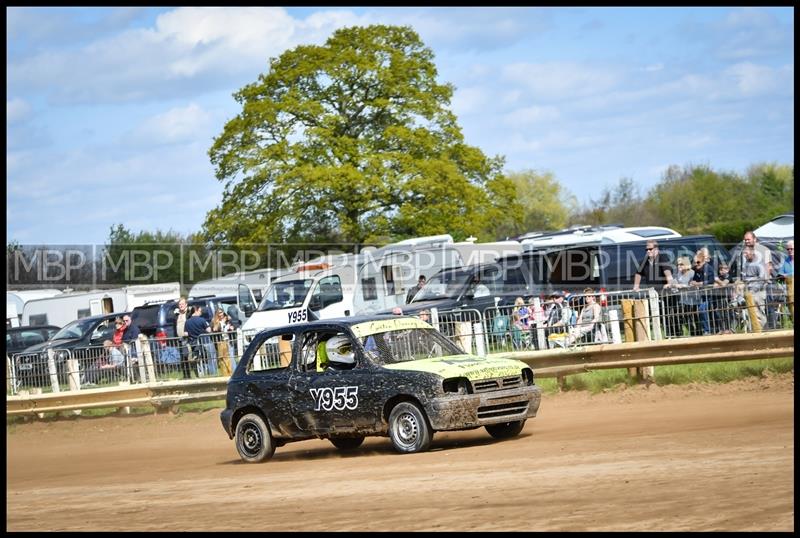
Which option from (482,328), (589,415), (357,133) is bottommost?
(589,415)

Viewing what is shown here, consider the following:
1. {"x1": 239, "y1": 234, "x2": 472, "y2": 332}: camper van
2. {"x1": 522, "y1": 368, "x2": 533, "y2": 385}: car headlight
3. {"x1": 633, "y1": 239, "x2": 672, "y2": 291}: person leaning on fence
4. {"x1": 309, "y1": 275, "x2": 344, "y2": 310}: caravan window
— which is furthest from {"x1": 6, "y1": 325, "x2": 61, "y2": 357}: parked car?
{"x1": 522, "y1": 368, "x2": 533, "y2": 385}: car headlight

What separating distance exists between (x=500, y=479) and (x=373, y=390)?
3316 mm

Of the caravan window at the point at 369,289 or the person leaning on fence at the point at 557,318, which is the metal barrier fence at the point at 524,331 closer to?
the person leaning on fence at the point at 557,318

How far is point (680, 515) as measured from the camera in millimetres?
8445

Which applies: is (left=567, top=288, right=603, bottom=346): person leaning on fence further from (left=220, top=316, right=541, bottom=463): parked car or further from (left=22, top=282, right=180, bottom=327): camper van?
(left=22, top=282, right=180, bottom=327): camper van

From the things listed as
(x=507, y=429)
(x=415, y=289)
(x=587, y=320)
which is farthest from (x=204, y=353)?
(x=507, y=429)

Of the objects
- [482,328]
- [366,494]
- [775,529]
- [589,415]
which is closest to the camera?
[775,529]

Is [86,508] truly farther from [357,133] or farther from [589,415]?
[357,133]

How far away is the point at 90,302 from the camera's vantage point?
4344 cm

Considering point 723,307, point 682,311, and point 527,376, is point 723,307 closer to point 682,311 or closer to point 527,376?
point 682,311

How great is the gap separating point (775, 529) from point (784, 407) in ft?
24.7

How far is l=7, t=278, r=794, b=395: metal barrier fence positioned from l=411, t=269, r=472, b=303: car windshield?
4.00 meters

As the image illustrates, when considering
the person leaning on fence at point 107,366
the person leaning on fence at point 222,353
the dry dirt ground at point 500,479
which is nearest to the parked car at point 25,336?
the person leaning on fence at point 107,366

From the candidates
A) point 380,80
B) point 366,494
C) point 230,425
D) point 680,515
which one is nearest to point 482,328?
point 230,425
